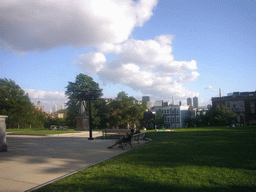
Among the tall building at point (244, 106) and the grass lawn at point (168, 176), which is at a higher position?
the tall building at point (244, 106)

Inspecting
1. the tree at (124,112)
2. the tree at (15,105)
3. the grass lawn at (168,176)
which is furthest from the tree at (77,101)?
the grass lawn at (168,176)

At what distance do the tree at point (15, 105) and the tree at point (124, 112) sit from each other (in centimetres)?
2171

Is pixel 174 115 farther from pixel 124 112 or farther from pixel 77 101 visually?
pixel 77 101

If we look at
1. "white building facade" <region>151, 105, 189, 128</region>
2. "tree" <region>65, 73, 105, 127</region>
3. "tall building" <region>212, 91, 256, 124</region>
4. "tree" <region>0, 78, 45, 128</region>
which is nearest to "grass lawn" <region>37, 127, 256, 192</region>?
"tree" <region>65, 73, 105, 127</region>

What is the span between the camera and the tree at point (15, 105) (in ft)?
160

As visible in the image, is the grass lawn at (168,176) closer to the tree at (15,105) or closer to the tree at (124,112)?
the tree at (124,112)

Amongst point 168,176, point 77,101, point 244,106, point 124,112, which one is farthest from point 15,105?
point 244,106

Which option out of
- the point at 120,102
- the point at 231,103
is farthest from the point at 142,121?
the point at 231,103

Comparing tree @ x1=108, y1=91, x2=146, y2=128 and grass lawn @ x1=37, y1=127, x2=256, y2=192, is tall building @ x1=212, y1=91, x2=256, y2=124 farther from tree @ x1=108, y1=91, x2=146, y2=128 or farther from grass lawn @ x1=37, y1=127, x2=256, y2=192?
grass lawn @ x1=37, y1=127, x2=256, y2=192

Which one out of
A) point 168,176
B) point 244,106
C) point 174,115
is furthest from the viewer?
point 174,115

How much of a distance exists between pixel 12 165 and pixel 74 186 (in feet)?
11.8

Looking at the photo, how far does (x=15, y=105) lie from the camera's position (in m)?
49.0

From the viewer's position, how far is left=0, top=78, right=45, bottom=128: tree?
160 feet

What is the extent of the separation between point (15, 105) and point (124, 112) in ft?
86.8
